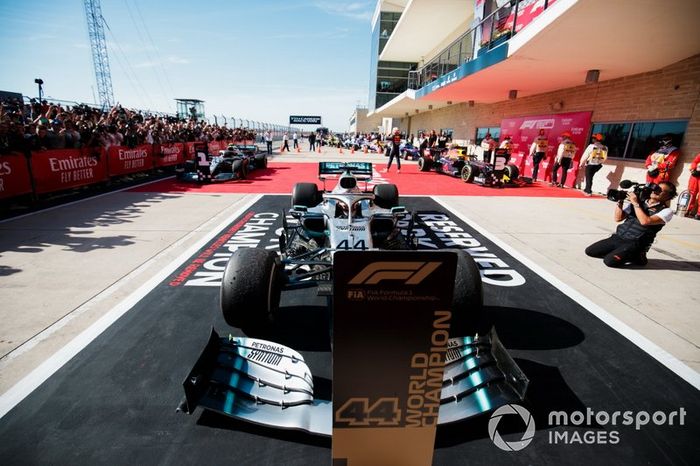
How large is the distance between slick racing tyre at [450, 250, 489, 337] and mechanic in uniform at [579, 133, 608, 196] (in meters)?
10.3

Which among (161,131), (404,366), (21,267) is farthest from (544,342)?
(161,131)

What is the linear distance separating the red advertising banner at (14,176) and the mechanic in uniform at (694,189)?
15641mm

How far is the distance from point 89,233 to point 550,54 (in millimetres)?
11013

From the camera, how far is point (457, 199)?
10086 mm

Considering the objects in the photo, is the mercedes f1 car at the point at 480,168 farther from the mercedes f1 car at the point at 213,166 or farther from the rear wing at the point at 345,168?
the mercedes f1 car at the point at 213,166

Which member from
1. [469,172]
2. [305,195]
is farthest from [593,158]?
[305,195]

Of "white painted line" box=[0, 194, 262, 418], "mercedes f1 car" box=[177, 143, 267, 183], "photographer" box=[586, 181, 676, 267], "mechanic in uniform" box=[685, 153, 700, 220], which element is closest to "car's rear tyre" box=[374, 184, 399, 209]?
"photographer" box=[586, 181, 676, 267]

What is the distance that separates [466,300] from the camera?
2.78m

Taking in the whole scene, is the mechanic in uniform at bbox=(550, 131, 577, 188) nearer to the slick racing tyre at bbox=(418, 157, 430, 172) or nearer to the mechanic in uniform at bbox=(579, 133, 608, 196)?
the mechanic in uniform at bbox=(579, 133, 608, 196)

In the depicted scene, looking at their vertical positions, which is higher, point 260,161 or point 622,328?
point 260,161

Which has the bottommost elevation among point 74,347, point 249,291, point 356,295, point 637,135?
point 74,347

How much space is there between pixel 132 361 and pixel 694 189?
11540mm

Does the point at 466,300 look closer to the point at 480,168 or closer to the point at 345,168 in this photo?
the point at 345,168

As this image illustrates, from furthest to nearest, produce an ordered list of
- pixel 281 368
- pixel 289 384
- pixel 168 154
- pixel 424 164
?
pixel 424 164 < pixel 168 154 < pixel 281 368 < pixel 289 384
